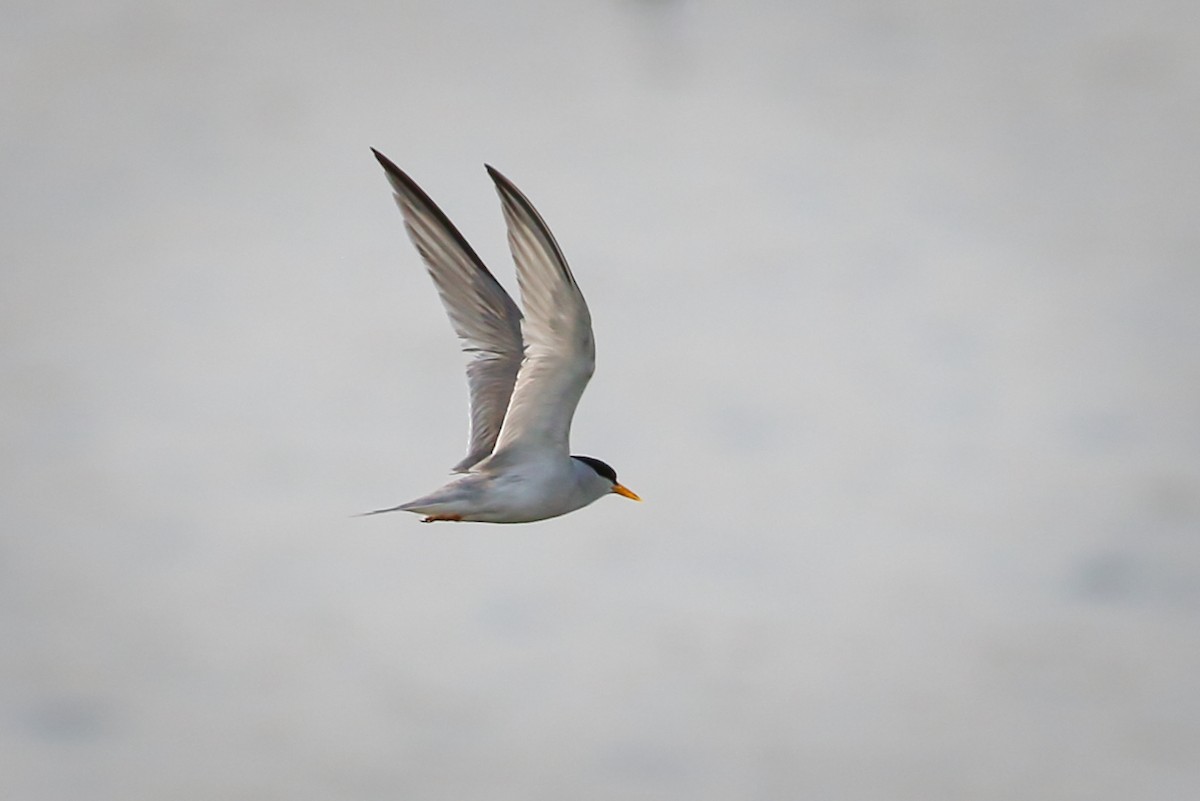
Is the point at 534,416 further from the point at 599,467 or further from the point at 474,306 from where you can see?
the point at 474,306

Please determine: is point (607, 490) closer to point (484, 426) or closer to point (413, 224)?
point (484, 426)

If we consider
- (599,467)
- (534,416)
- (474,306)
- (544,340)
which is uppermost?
(474,306)

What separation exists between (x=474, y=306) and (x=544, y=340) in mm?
1542

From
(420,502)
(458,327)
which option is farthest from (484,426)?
(420,502)

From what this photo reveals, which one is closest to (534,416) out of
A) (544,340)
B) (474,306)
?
(544,340)

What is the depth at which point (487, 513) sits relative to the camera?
323 inches

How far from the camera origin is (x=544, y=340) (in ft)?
26.7

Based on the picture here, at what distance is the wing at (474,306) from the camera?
9.37 metres

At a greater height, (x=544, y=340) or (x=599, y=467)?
(x=544, y=340)

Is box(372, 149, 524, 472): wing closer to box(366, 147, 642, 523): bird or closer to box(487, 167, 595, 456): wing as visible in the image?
box(366, 147, 642, 523): bird

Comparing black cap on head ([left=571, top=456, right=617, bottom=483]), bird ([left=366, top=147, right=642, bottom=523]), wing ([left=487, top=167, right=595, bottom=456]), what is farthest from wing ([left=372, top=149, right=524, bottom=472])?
wing ([left=487, top=167, right=595, bottom=456])

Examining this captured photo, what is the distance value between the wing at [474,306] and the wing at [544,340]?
3.40 feet

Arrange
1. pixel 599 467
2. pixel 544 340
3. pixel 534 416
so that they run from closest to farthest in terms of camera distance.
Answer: pixel 544 340 → pixel 534 416 → pixel 599 467

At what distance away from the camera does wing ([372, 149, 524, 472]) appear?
30.7 feet
